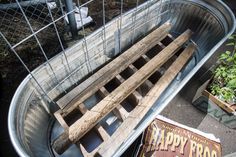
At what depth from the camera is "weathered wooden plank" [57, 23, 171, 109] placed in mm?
1091

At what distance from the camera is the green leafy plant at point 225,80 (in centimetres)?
118

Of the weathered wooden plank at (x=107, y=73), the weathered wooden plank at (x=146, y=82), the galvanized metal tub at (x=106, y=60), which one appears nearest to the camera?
the galvanized metal tub at (x=106, y=60)

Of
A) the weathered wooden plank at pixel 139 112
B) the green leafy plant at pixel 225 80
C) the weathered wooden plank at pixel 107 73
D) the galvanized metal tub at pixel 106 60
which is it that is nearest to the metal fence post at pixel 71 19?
the galvanized metal tub at pixel 106 60

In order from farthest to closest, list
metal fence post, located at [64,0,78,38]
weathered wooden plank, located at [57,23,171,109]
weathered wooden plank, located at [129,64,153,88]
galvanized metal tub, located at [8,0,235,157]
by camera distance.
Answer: metal fence post, located at [64,0,78,38]
weathered wooden plank, located at [129,64,153,88]
weathered wooden plank, located at [57,23,171,109]
galvanized metal tub, located at [8,0,235,157]

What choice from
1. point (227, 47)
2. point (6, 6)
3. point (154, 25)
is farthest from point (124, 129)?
point (6, 6)

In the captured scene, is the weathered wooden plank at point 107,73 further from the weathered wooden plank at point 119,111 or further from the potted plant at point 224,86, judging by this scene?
the potted plant at point 224,86

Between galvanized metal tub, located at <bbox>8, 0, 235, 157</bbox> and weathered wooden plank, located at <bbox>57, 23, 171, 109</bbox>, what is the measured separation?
104mm

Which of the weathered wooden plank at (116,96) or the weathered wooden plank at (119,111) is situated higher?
the weathered wooden plank at (116,96)

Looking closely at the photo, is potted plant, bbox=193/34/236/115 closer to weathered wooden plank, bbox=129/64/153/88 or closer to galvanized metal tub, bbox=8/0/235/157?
galvanized metal tub, bbox=8/0/235/157

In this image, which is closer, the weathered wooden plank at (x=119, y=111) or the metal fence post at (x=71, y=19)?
the weathered wooden plank at (x=119, y=111)

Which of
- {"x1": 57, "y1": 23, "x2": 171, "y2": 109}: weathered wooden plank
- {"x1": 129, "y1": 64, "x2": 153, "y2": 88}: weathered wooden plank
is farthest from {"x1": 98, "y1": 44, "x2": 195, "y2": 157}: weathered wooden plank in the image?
{"x1": 57, "y1": 23, "x2": 171, "y2": 109}: weathered wooden plank

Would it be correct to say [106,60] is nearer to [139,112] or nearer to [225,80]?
[139,112]

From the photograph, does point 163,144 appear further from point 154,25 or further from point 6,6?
point 6,6

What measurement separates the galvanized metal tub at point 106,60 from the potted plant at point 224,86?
122 mm
